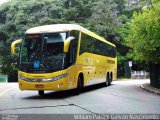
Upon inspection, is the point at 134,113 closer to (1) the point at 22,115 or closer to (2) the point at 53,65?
(1) the point at 22,115

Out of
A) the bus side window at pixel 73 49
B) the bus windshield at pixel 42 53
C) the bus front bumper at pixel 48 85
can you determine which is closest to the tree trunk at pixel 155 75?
the bus side window at pixel 73 49

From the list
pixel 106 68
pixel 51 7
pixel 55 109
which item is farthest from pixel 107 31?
pixel 55 109

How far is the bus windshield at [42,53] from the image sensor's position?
16.3 metres

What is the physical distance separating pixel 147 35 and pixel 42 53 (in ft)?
32.1

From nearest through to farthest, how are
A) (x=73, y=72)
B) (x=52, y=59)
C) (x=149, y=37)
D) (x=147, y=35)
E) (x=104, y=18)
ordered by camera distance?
(x=52, y=59) → (x=73, y=72) → (x=149, y=37) → (x=147, y=35) → (x=104, y=18)

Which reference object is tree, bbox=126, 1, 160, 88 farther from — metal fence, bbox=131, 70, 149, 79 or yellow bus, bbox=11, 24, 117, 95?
metal fence, bbox=131, 70, 149, 79

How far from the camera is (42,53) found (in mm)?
16547

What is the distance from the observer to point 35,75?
53.6ft

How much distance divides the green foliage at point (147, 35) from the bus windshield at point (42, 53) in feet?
26.5

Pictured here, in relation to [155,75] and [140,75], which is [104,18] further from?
[155,75]

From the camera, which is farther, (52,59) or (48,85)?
(52,59)

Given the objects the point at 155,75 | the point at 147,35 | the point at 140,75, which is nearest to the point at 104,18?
the point at 140,75

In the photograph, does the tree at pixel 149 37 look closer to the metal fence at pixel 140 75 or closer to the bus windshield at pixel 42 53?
the bus windshield at pixel 42 53

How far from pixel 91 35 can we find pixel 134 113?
10.8 metres
